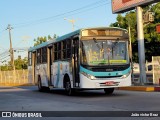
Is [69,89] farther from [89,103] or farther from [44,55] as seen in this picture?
[44,55]

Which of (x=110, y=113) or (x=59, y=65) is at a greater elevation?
(x=59, y=65)

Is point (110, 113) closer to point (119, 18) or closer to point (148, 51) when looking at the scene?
point (148, 51)

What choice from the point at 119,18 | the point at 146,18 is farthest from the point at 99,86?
the point at 119,18

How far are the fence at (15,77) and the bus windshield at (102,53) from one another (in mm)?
37468

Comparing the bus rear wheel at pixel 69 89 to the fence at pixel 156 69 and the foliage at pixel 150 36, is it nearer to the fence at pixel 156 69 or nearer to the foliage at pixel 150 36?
the fence at pixel 156 69

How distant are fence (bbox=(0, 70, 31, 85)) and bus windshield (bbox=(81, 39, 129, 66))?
123ft

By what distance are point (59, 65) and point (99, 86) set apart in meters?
3.92

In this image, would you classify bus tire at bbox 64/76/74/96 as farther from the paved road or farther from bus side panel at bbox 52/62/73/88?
the paved road

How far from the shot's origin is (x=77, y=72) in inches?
762

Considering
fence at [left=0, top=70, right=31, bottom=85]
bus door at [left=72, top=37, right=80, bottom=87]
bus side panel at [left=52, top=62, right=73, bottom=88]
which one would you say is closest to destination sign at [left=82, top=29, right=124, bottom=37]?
bus door at [left=72, top=37, right=80, bottom=87]

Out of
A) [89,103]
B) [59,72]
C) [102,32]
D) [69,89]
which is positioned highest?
[102,32]

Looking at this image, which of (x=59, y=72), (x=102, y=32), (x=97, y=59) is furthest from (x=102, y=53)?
(x=59, y=72)

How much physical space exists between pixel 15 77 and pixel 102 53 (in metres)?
43.1

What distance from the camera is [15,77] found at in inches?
2387
